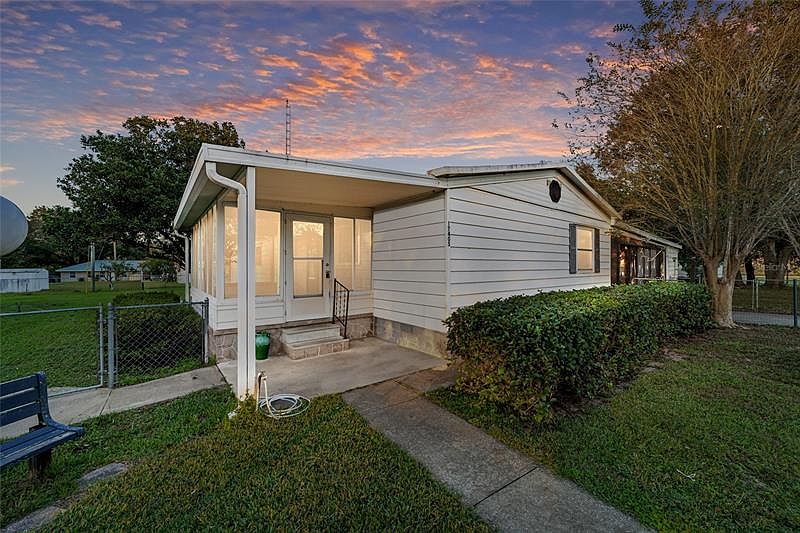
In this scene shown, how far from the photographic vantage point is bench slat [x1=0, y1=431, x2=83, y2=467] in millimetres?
2207

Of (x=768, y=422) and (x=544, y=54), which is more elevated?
(x=544, y=54)

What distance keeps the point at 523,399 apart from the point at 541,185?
534 centimetres

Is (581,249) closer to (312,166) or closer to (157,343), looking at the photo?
(312,166)

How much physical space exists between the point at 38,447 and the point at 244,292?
1782mm

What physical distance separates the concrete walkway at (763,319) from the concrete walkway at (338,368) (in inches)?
340

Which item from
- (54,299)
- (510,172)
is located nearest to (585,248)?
(510,172)

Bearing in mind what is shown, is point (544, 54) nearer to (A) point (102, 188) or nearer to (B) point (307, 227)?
(B) point (307, 227)

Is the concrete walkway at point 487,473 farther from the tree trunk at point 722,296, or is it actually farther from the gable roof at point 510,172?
the tree trunk at point 722,296

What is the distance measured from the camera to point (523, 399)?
3277 mm

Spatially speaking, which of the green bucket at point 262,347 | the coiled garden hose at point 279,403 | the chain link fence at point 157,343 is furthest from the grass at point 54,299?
the coiled garden hose at point 279,403

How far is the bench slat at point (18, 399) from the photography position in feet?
7.96

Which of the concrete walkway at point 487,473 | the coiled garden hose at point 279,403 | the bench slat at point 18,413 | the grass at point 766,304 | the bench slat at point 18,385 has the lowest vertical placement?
the concrete walkway at point 487,473

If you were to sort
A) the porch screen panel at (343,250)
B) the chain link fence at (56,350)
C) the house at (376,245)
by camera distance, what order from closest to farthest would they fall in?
the chain link fence at (56,350) < the house at (376,245) < the porch screen panel at (343,250)

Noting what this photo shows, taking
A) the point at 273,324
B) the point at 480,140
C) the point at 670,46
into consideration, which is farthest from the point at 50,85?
the point at 670,46
